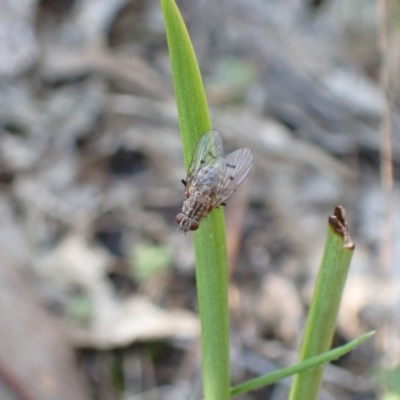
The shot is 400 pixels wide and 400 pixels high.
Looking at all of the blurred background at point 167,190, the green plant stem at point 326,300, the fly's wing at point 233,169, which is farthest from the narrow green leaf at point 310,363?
the blurred background at point 167,190

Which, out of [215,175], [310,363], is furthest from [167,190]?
[310,363]

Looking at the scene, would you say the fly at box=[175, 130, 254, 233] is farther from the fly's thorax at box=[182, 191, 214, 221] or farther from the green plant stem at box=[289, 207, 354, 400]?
the green plant stem at box=[289, 207, 354, 400]

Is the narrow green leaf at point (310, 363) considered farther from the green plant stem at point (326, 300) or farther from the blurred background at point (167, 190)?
the blurred background at point (167, 190)

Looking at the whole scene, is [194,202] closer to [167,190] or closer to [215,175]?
[215,175]

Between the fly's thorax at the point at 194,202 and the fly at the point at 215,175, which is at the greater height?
the fly at the point at 215,175

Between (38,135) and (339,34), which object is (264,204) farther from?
(339,34)

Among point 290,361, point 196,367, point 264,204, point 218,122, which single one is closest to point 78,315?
point 196,367
